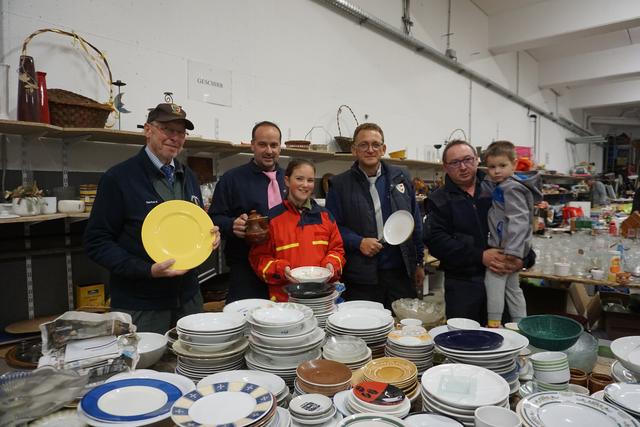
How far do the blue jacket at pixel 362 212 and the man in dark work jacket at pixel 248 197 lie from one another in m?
0.41

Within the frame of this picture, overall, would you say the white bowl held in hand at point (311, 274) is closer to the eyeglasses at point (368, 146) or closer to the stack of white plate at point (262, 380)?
the stack of white plate at point (262, 380)

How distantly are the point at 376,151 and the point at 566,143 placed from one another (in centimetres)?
1417

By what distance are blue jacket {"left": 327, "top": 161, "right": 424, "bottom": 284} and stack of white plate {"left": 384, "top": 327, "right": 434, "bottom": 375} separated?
3.40 feet

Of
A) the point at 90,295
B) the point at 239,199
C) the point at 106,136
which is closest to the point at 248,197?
the point at 239,199

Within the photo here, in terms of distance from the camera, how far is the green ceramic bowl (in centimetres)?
128

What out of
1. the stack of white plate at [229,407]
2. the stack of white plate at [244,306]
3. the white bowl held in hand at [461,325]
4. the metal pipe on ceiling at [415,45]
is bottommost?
the stack of white plate at [229,407]

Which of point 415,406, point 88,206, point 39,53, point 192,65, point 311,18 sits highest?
point 311,18

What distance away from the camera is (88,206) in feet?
8.70

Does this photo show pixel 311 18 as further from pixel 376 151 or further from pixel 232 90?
pixel 376 151

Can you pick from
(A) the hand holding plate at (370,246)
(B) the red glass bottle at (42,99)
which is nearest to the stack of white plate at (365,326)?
(A) the hand holding plate at (370,246)

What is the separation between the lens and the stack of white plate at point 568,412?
915 millimetres

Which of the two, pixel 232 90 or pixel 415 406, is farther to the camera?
pixel 232 90

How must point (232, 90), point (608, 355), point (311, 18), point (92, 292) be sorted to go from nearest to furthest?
point (608, 355) < point (92, 292) < point (232, 90) < point (311, 18)

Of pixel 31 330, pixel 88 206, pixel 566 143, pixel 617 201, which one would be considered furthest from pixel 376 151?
pixel 566 143
